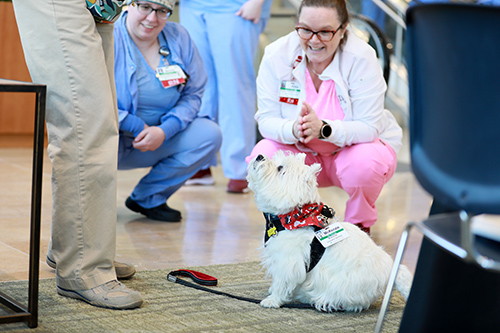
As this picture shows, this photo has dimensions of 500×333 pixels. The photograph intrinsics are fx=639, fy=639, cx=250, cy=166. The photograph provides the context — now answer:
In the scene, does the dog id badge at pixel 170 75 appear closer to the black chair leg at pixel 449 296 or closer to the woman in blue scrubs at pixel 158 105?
the woman in blue scrubs at pixel 158 105

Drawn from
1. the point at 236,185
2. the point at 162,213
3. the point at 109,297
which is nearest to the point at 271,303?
the point at 109,297

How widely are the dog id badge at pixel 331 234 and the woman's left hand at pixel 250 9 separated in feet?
6.90

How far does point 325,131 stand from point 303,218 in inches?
25.0

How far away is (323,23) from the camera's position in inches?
90.0

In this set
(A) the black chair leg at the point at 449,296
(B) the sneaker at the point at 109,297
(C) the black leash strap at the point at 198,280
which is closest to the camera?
(A) the black chair leg at the point at 449,296

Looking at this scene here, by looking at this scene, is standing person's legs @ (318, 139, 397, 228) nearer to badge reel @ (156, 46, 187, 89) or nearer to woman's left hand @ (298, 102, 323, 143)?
woman's left hand @ (298, 102, 323, 143)

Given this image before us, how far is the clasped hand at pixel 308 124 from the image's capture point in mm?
2244

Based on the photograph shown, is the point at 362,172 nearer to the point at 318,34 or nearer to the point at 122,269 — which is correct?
the point at 318,34

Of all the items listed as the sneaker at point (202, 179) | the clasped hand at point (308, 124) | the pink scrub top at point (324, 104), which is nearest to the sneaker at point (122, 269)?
the clasped hand at point (308, 124)

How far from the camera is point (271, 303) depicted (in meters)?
1.78

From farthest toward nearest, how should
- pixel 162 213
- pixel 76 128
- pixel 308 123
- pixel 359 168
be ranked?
pixel 162 213 → pixel 359 168 → pixel 308 123 → pixel 76 128

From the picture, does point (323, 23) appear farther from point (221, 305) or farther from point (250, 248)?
point (221, 305)

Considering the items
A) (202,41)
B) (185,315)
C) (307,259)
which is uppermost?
(202,41)

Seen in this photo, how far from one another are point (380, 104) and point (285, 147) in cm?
40
